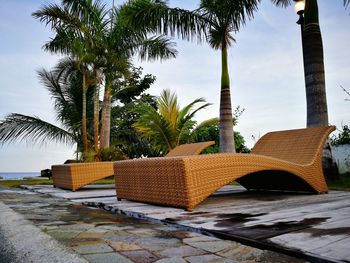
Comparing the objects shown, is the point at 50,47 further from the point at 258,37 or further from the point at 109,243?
the point at 109,243

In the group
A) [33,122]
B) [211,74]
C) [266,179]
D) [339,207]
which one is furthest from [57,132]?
[339,207]

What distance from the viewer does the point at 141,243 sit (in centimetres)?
202

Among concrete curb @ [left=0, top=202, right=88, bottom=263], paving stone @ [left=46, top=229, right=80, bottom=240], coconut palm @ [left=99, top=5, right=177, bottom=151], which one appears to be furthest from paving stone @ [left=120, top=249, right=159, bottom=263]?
coconut palm @ [left=99, top=5, right=177, bottom=151]

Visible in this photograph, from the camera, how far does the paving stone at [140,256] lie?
1665 mm

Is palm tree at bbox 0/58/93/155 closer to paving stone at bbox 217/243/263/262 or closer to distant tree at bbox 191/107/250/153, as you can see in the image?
distant tree at bbox 191/107/250/153

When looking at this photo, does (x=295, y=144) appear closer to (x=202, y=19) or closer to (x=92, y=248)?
(x=92, y=248)

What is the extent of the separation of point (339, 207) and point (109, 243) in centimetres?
233

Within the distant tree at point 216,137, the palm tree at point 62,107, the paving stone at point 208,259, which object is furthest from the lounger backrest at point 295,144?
the palm tree at point 62,107

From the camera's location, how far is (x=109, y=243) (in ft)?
6.61

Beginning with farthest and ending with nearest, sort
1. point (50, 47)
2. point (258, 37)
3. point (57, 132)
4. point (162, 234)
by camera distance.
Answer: point (258, 37)
point (57, 132)
point (50, 47)
point (162, 234)

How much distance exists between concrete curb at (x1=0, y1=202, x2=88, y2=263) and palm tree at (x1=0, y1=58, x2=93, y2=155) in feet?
35.8

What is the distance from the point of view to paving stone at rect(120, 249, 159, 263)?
1.67 m

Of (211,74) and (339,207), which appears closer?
(339,207)

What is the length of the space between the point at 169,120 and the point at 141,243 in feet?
26.5
